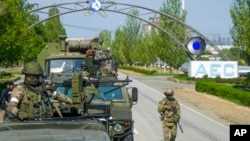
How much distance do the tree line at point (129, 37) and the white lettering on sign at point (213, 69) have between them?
163 centimetres

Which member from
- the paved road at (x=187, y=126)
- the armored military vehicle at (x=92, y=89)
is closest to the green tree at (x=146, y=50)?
the paved road at (x=187, y=126)

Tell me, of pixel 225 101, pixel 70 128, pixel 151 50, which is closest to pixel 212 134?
pixel 70 128

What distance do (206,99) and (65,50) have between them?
13.7m

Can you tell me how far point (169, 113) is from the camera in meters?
14.5

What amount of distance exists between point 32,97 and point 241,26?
39.4 metres

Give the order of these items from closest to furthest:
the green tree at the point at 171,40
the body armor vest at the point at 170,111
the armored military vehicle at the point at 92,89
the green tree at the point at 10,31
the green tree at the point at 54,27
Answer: the armored military vehicle at the point at 92,89 → the body armor vest at the point at 170,111 → the green tree at the point at 10,31 → the green tree at the point at 171,40 → the green tree at the point at 54,27

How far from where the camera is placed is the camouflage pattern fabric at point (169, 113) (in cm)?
1443

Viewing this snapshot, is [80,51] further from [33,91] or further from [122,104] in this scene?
[33,91]

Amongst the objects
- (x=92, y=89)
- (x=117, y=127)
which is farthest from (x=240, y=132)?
(x=92, y=89)

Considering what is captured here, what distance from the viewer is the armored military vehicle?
9344 millimetres

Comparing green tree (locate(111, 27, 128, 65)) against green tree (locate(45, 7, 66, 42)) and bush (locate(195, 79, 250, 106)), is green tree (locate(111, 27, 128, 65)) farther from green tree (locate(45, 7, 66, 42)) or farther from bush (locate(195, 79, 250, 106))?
bush (locate(195, 79, 250, 106))

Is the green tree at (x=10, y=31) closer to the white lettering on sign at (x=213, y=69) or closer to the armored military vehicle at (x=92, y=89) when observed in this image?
the armored military vehicle at (x=92, y=89)

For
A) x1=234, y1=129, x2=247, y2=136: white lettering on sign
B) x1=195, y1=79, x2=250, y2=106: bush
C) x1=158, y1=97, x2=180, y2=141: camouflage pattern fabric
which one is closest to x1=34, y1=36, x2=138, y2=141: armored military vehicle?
x1=158, y1=97, x2=180, y2=141: camouflage pattern fabric

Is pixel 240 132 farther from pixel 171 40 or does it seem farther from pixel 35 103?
pixel 171 40
